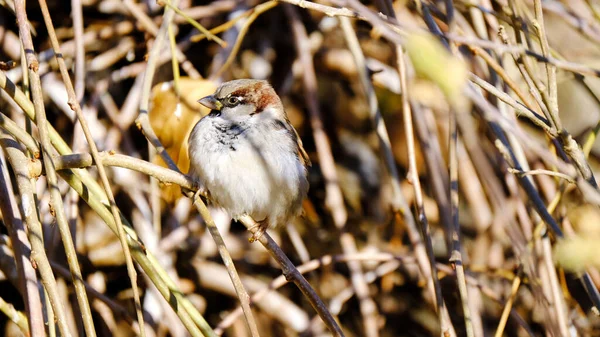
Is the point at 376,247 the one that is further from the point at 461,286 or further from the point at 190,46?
the point at 461,286

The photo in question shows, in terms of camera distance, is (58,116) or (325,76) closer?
(58,116)

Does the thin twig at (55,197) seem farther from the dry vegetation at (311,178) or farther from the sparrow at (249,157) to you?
the sparrow at (249,157)

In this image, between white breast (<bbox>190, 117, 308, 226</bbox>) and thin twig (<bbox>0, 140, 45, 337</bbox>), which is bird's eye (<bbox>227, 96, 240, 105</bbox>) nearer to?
white breast (<bbox>190, 117, 308, 226</bbox>)

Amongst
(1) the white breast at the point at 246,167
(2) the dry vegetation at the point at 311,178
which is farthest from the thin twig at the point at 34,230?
(1) the white breast at the point at 246,167

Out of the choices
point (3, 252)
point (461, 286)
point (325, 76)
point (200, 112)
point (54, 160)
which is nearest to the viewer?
point (54, 160)

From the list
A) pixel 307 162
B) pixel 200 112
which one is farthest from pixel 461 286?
pixel 200 112

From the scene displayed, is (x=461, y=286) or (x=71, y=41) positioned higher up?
(x=71, y=41)

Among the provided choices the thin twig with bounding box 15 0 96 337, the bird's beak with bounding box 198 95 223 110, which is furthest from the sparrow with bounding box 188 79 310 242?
the thin twig with bounding box 15 0 96 337

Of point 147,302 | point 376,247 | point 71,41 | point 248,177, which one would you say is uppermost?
point 71,41
